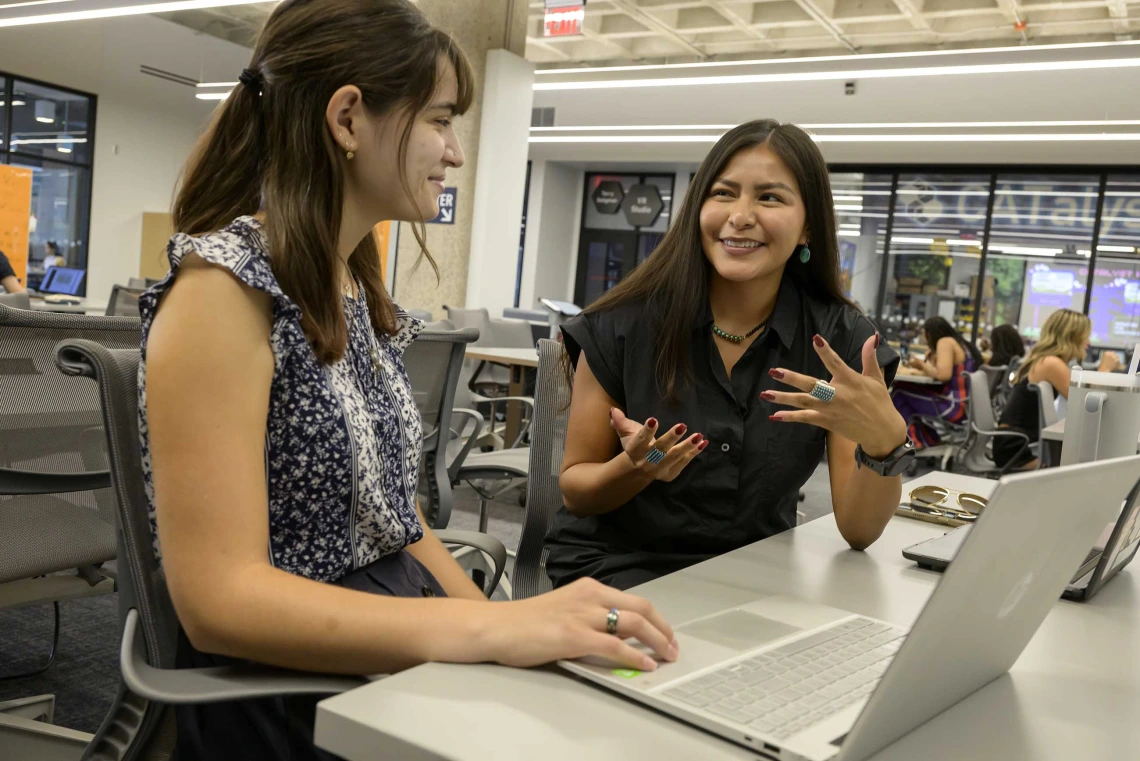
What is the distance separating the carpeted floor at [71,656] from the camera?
2.14 metres

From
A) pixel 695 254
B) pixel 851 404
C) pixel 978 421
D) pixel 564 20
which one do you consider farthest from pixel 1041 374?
pixel 851 404

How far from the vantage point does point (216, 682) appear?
2.68 feet

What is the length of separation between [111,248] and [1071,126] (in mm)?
11018

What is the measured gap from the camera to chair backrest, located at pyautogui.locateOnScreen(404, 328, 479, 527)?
2299 millimetres

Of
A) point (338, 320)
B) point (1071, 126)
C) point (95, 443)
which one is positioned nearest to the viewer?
point (338, 320)

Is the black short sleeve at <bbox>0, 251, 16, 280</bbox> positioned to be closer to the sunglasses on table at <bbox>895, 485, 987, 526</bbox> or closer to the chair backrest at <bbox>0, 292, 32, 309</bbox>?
the chair backrest at <bbox>0, 292, 32, 309</bbox>

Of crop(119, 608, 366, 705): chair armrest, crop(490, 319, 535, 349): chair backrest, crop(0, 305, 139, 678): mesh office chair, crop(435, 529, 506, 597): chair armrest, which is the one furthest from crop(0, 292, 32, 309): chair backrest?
crop(119, 608, 366, 705): chair armrest

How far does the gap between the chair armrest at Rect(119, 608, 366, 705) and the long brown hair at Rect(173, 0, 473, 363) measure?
0.32 metres

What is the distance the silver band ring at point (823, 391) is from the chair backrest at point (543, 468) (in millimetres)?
644

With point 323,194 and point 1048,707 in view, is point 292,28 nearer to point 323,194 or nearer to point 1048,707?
point 323,194

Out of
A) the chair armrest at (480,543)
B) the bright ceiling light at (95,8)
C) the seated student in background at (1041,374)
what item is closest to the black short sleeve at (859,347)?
the chair armrest at (480,543)

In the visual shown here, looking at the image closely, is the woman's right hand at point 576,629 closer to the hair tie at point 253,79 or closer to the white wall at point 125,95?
the hair tie at point 253,79

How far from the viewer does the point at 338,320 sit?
1.01 meters

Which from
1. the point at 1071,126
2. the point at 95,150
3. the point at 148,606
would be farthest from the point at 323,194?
the point at 95,150
